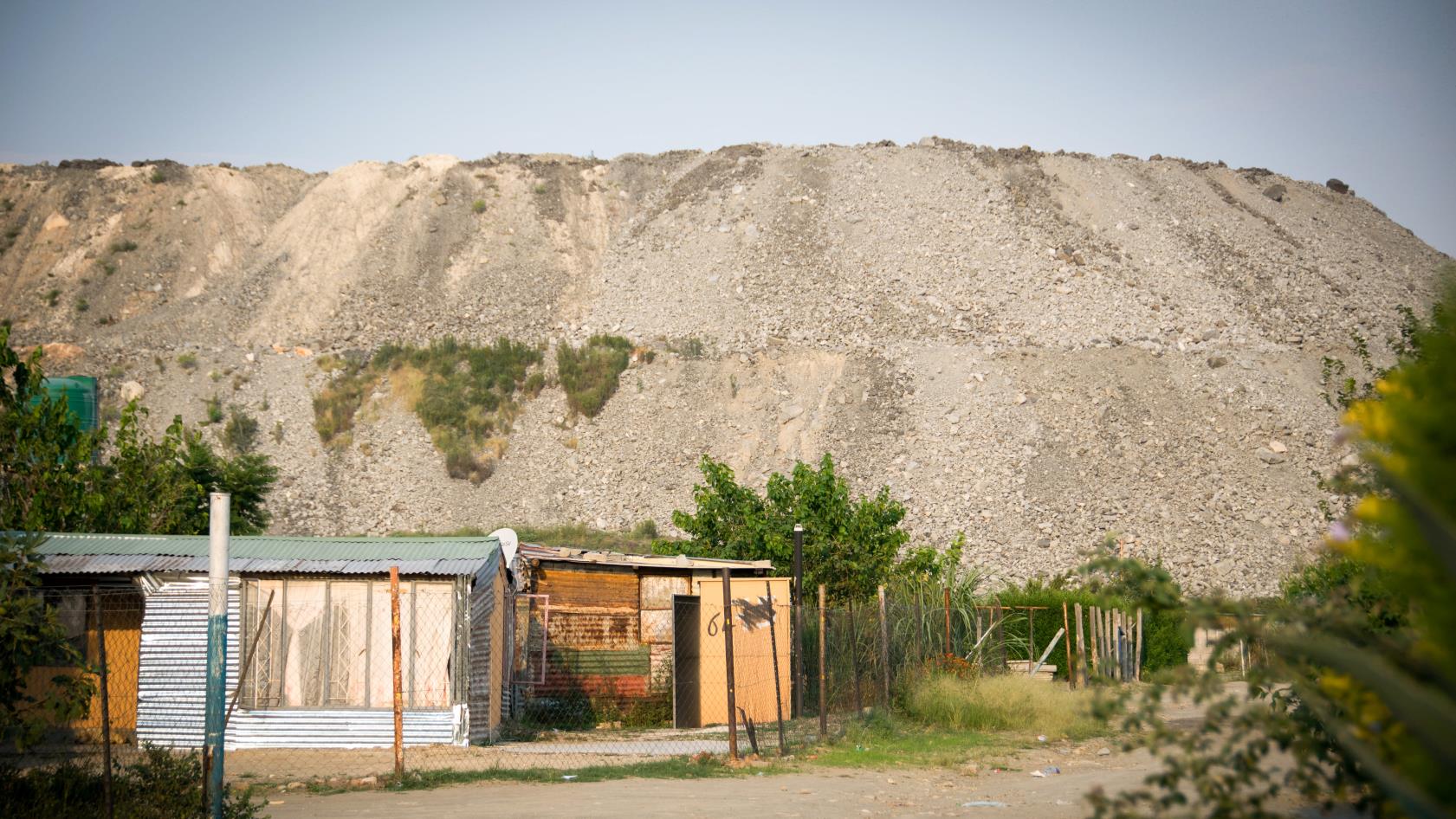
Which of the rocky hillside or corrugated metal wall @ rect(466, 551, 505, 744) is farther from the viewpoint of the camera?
the rocky hillside

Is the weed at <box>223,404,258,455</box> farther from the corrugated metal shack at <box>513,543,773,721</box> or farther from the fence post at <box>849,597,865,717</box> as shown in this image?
the fence post at <box>849,597,865,717</box>

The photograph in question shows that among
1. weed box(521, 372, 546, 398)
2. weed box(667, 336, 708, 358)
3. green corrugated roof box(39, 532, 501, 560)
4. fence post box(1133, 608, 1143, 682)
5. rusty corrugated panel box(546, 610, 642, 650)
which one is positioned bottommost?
fence post box(1133, 608, 1143, 682)

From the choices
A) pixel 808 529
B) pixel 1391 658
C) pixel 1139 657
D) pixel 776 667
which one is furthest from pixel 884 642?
pixel 1391 658

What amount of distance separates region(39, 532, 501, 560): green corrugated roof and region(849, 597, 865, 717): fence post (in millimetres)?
5486

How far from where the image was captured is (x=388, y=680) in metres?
16.0

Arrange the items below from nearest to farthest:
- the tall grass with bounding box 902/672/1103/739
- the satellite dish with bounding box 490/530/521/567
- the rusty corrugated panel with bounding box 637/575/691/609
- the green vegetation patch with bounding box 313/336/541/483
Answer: the tall grass with bounding box 902/672/1103/739 < the satellite dish with bounding box 490/530/521/567 < the rusty corrugated panel with bounding box 637/575/691/609 < the green vegetation patch with bounding box 313/336/541/483

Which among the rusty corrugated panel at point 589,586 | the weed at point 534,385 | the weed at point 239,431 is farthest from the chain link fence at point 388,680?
the weed at point 534,385

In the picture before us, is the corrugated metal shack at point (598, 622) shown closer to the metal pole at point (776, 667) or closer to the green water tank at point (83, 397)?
the metal pole at point (776, 667)

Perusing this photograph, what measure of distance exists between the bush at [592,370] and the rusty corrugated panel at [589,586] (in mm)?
26777

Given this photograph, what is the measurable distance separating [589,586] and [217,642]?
1212cm

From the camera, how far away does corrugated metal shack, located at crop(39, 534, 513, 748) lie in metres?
15.8

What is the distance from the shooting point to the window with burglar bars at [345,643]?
626 inches

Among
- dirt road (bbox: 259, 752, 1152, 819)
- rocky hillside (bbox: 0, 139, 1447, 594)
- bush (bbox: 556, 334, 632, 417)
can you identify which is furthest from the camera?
bush (bbox: 556, 334, 632, 417)

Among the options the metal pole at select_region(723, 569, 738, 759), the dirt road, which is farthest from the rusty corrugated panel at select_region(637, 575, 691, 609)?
the dirt road
